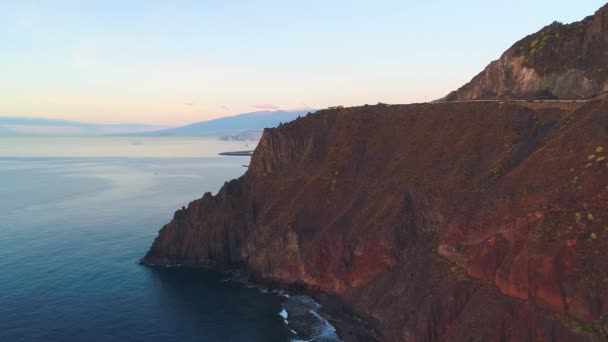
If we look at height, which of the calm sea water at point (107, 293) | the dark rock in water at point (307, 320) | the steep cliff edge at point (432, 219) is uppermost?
the steep cliff edge at point (432, 219)

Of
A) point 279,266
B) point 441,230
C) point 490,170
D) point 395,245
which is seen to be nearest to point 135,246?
point 279,266

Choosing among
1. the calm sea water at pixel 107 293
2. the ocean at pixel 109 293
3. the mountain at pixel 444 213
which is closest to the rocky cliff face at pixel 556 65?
the mountain at pixel 444 213

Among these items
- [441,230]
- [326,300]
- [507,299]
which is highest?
[441,230]

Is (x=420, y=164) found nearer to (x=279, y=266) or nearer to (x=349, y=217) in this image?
(x=349, y=217)

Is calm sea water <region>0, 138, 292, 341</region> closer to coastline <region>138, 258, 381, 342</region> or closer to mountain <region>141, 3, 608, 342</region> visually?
coastline <region>138, 258, 381, 342</region>

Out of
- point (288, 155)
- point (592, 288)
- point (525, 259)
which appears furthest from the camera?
point (288, 155)

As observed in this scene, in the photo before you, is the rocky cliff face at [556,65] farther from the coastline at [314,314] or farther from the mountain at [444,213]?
the coastline at [314,314]
